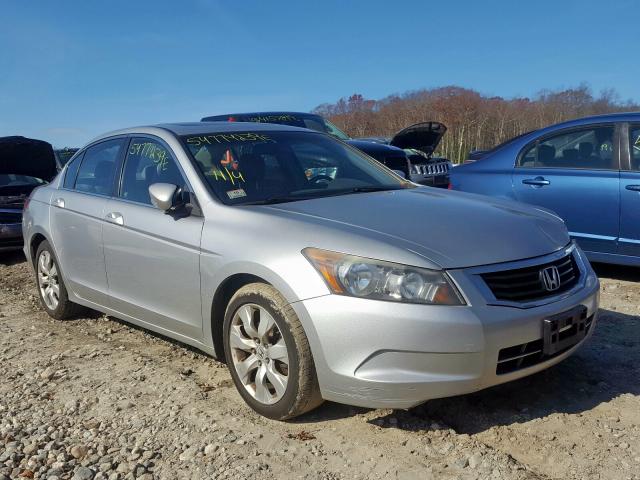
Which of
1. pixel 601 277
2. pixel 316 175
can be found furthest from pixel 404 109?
pixel 316 175

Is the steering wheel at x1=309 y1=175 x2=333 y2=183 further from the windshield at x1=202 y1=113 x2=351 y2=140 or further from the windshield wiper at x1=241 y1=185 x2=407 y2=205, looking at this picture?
the windshield at x1=202 y1=113 x2=351 y2=140

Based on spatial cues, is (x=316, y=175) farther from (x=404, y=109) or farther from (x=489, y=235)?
(x=404, y=109)

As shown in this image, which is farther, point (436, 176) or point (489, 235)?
point (436, 176)

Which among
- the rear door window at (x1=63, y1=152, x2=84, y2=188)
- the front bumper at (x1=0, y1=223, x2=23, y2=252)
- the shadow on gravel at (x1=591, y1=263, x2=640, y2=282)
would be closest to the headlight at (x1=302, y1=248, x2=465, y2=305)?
the rear door window at (x1=63, y1=152, x2=84, y2=188)

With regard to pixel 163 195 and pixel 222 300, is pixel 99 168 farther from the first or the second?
pixel 222 300

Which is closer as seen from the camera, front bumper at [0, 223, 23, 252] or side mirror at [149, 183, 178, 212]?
side mirror at [149, 183, 178, 212]

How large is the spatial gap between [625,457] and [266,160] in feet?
8.54

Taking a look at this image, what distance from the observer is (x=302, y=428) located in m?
3.27

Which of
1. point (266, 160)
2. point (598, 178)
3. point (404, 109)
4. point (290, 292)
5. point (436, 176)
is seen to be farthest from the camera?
point (404, 109)

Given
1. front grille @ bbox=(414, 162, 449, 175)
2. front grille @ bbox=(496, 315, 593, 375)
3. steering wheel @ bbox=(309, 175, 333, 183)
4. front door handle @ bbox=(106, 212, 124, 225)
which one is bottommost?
front grille @ bbox=(496, 315, 593, 375)

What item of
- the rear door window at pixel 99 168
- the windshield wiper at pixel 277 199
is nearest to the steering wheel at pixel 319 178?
the windshield wiper at pixel 277 199

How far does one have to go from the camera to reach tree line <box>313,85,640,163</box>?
23.1 m

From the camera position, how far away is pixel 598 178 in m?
5.81

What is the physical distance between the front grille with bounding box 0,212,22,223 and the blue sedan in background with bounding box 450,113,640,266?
587 cm
